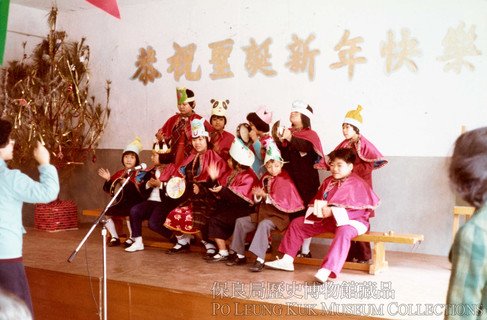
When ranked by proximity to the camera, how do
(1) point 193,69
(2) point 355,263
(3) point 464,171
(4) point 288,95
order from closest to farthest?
(3) point 464,171 → (2) point 355,263 → (4) point 288,95 → (1) point 193,69

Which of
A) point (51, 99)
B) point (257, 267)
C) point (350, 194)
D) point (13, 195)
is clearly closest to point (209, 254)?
point (257, 267)

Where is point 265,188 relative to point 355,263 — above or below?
above

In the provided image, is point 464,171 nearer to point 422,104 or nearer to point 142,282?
point 142,282

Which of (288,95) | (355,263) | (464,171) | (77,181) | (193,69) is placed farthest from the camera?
(77,181)

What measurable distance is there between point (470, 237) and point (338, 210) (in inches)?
102

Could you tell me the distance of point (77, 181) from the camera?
7.12 m

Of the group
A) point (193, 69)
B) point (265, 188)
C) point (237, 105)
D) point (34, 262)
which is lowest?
point (34, 262)

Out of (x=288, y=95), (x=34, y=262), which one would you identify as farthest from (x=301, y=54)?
(x=34, y=262)

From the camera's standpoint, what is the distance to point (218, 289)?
369 cm

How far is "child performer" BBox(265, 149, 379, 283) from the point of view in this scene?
4082mm

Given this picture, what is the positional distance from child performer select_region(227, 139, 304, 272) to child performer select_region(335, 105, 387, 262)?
544 mm

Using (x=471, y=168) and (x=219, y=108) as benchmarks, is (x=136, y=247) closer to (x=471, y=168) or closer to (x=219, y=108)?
(x=219, y=108)

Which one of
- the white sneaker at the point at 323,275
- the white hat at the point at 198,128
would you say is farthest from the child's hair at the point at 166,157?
the white sneaker at the point at 323,275

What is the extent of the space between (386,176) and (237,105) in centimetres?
180
